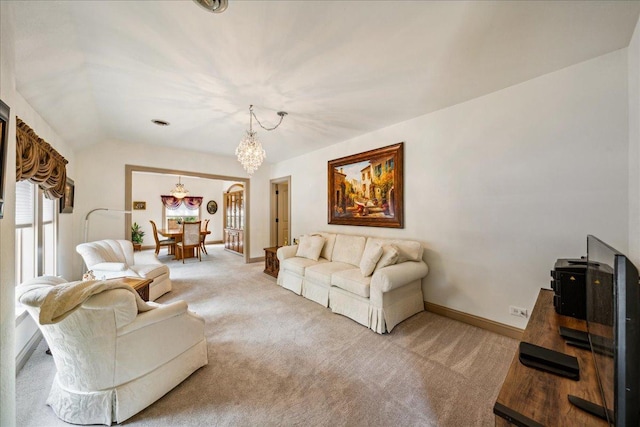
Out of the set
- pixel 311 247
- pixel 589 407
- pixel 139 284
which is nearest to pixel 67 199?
pixel 139 284

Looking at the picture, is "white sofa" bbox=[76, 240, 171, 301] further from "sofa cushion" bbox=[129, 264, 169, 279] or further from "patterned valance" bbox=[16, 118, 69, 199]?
"patterned valance" bbox=[16, 118, 69, 199]

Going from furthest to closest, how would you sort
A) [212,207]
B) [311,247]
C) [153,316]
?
[212,207], [311,247], [153,316]

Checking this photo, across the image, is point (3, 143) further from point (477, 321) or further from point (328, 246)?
point (477, 321)

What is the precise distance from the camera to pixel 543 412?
0.80 meters

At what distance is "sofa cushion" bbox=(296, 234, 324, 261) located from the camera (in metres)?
4.03

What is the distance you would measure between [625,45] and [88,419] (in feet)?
15.5

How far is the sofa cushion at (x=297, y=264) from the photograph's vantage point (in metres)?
3.74

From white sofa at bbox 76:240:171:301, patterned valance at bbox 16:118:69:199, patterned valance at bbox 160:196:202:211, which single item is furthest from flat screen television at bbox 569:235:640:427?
patterned valance at bbox 160:196:202:211

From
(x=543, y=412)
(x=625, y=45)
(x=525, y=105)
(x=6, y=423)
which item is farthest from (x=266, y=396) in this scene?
(x=625, y=45)

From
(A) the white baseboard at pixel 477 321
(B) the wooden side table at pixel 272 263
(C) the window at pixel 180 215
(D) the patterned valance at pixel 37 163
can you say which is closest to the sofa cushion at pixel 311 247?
(B) the wooden side table at pixel 272 263

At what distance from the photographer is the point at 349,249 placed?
149 inches

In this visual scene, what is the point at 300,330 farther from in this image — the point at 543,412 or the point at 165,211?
the point at 165,211

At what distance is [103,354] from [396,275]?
2.52 m

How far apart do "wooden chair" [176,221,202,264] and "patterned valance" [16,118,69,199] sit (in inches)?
142
